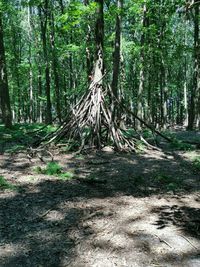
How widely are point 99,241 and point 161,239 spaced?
32.9 inches

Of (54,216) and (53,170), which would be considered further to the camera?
(53,170)

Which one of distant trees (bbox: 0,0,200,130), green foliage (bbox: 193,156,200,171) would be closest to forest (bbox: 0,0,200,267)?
green foliage (bbox: 193,156,200,171)

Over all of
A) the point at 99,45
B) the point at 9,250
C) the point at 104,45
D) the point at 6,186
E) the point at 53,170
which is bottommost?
the point at 9,250

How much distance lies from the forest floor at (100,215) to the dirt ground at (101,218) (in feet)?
0.04

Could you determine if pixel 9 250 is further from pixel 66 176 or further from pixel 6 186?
pixel 66 176

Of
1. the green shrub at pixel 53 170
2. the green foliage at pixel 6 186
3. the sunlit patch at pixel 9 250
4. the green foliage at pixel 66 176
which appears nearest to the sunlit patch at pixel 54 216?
the sunlit patch at pixel 9 250

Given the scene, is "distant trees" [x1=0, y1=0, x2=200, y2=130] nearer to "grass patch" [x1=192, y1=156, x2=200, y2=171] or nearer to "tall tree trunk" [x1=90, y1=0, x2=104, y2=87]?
"tall tree trunk" [x1=90, y1=0, x2=104, y2=87]

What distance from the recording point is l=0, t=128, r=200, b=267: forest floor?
3924 millimetres

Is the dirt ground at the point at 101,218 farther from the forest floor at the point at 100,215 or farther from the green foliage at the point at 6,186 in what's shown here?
the green foliage at the point at 6,186

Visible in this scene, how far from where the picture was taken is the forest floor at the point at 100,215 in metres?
3.92

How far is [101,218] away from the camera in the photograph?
511 centimetres

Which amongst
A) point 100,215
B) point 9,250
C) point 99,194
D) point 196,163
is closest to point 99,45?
point 196,163

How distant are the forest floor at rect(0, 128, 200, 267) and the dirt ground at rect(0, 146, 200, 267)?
0.01 m

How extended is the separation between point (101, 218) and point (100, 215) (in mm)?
123
